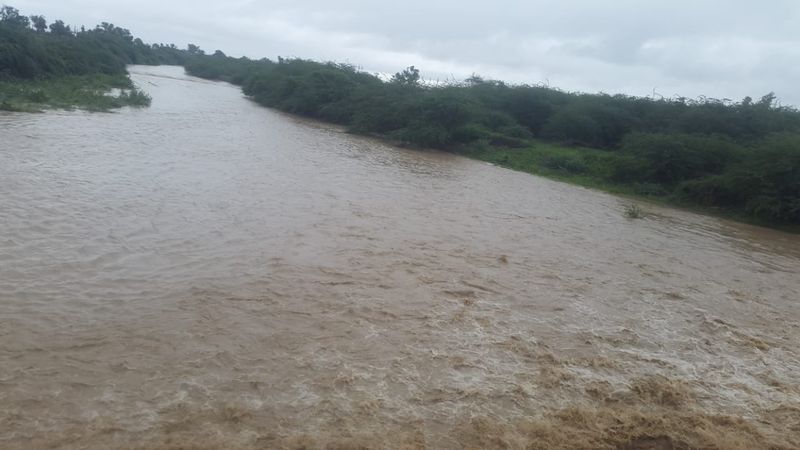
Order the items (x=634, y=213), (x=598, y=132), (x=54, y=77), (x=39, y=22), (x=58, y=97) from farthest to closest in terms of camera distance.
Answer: (x=39, y=22)
(x=54, y=77)
(x=598, y=132)
(x=58, y=97)
(x=634, y=213)

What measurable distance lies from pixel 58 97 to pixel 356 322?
976 inches

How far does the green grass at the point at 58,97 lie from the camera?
22737mm

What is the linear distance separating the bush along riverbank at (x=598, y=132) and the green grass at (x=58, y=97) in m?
11.2

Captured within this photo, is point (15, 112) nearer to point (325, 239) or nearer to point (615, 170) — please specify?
point (325, 239)

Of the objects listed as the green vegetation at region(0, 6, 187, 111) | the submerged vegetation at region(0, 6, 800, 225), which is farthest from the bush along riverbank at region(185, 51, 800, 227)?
the green vegetation at region(0, 6, 187, 111)

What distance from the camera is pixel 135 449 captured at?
4.40 m

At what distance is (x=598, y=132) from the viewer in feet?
102

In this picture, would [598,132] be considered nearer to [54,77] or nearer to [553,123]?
[553,123]

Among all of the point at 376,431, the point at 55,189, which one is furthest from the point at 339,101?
the point at 376,431

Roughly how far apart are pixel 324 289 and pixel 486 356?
264 cm

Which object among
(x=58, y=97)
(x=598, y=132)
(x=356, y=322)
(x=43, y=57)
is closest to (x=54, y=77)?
(x=43, y=57)

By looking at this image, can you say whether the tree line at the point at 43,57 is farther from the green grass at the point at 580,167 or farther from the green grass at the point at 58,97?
the green grass at the point at 580,167

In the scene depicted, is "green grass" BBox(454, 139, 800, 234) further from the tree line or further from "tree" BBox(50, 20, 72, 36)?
"tree" BBox(50, 20, 72, 36)

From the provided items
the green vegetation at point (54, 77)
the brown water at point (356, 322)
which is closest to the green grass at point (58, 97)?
the green vegetation at point (54, 77)
